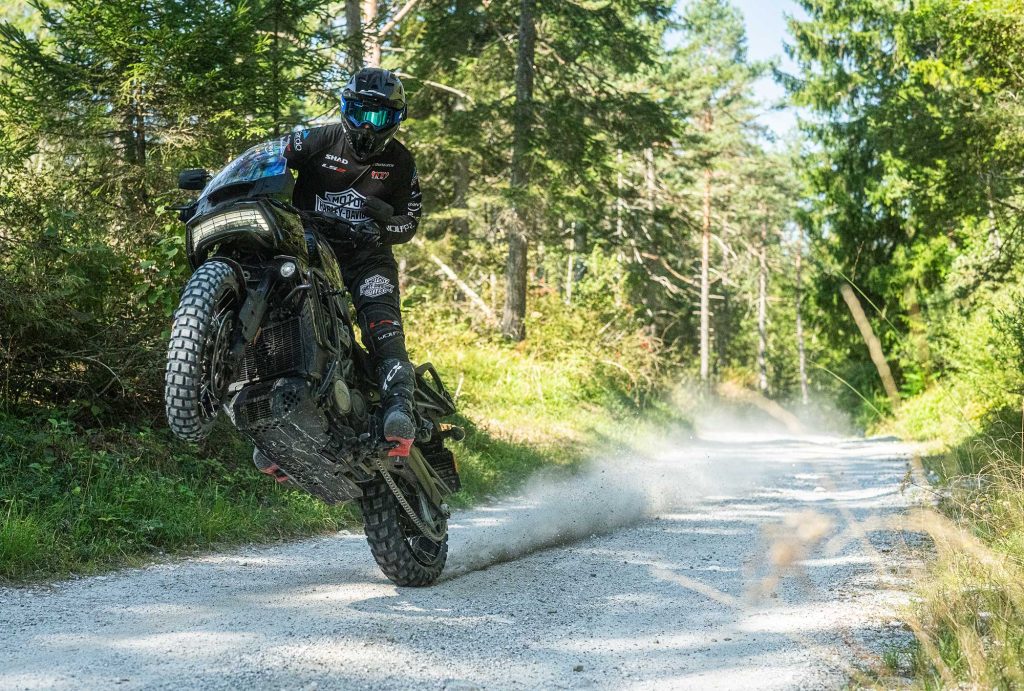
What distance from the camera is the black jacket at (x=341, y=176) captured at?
18.9ft

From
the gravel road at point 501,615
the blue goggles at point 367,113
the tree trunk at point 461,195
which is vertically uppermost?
the tree trunk at point 461,195

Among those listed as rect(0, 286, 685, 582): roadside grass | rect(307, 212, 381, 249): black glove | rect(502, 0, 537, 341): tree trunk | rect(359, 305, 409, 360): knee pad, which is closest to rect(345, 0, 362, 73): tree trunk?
rect(502, 0, 537, 341): tree trunk

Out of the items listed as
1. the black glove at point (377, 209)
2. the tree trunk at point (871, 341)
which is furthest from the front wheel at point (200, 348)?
the tree trunk at point (871, 341)

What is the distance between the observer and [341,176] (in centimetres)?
583

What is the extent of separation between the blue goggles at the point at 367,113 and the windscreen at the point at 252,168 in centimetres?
56

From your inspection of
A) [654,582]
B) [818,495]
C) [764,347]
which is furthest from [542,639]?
[764,347]

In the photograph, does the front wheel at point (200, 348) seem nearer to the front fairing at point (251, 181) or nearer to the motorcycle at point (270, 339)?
the motorcycle at point (270, 339)

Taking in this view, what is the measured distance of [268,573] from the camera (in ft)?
20.5

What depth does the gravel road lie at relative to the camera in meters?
4.11

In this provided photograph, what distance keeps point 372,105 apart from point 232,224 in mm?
1312

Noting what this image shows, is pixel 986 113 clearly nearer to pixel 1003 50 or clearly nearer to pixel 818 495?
pixel 1003 50

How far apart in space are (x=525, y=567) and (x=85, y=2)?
7017 mm

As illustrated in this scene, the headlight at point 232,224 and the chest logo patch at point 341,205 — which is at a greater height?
the chest logo patch at point 341,205

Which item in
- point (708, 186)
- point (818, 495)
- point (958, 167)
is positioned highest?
point (708, 186)
